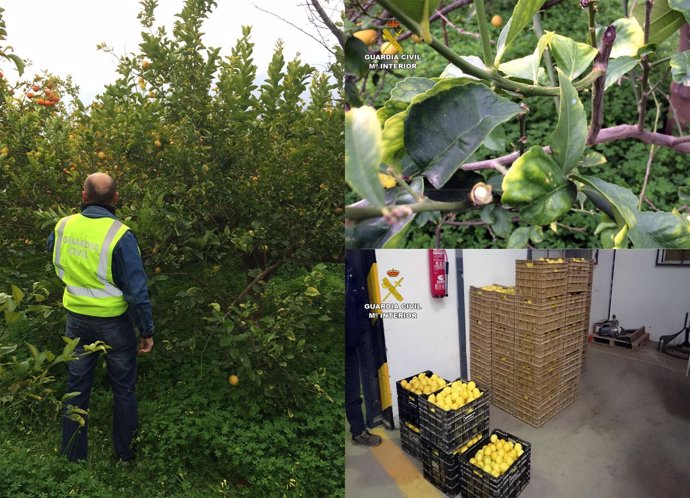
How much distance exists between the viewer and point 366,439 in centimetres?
163

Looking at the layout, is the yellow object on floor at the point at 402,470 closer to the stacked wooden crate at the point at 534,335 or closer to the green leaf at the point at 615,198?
the stacked wooden crate at the point at 534,335

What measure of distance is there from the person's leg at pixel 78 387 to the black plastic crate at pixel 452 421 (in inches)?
48.0

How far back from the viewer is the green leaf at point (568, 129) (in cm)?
69

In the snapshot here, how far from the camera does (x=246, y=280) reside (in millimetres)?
2111

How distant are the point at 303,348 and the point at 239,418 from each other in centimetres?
38

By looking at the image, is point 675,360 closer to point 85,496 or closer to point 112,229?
point 112,229

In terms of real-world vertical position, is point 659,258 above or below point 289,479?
above

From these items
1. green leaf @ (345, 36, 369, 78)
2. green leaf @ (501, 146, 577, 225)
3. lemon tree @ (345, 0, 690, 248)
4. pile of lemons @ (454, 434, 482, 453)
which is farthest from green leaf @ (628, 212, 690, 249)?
pile of lemons @ (454, 434, 482, 453)

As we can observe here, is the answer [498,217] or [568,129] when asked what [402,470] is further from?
[568,129]

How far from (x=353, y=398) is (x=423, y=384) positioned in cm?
23

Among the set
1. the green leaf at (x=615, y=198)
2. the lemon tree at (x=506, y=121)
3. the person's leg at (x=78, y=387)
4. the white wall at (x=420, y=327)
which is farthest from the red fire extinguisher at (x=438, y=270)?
the person's leg at (x=78, y=387)

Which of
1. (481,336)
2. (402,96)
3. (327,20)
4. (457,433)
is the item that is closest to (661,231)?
(402,96)

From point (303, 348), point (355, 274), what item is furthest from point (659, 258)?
point (303, 348)

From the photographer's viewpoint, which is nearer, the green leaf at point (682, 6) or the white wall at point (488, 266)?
the green leaf at point (682, 6)
